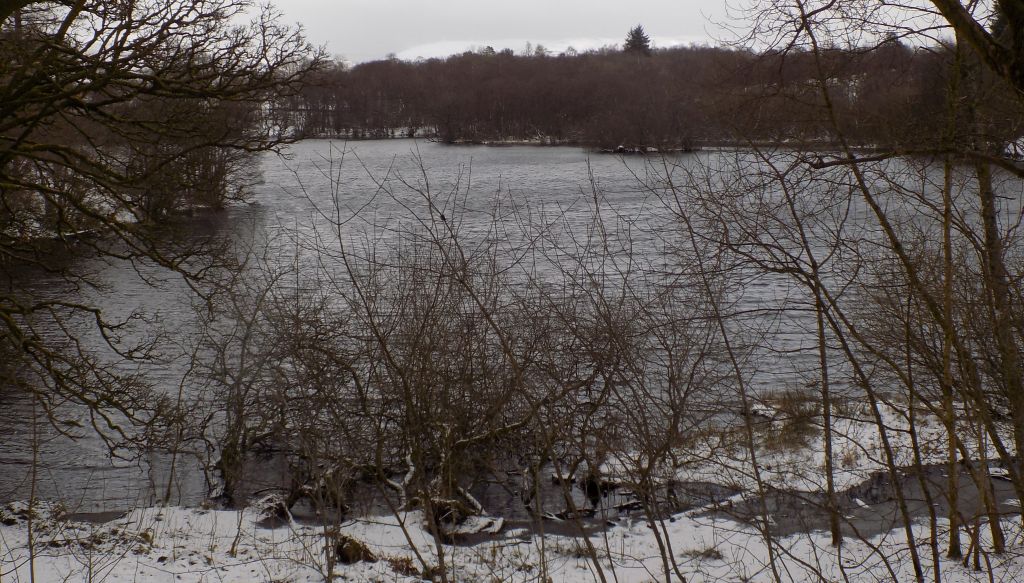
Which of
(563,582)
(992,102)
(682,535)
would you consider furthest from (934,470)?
(992,102)

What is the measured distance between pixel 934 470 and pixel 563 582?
18.8ft

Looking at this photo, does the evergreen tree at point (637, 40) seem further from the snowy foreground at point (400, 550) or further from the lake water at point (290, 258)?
the snowy foreground at point (400, 550)

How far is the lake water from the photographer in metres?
9.84

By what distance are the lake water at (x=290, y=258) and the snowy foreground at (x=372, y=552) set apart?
1.03 m

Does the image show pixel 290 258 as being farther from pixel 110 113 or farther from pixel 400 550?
pixel 400 550

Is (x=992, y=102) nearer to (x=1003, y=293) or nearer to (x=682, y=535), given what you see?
(x=1003, y=293)

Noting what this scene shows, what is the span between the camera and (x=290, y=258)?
60.4 ft

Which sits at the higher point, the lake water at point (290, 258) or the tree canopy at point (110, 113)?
the tree canopy at point (110, 113)

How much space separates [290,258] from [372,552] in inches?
464

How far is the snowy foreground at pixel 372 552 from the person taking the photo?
6.81 metres

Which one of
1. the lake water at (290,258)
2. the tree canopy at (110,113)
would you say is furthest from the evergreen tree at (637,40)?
the tree canopy at (110,113)

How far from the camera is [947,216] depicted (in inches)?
194

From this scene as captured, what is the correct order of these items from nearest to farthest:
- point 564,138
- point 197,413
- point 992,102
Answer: point 992,102
point 197,413
point 564,138

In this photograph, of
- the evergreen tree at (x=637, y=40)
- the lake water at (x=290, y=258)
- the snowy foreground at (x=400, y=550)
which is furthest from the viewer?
the evergreen tree at (x=637, y=40)
